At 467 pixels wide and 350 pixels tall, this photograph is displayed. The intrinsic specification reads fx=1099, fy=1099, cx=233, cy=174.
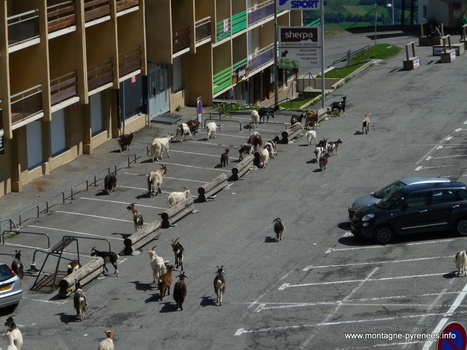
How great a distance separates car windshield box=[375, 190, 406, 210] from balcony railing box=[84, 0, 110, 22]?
17534 mm

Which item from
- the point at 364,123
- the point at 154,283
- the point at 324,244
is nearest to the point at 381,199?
the point at 324,244

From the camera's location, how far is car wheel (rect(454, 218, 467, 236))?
124 feet

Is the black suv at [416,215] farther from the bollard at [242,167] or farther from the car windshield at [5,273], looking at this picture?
the car windshield at [5,273]

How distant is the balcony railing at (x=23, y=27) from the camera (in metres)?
43.3

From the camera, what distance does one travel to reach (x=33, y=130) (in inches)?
1854

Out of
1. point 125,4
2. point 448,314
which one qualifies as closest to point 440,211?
point 448,314

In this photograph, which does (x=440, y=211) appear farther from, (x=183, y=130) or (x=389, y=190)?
(x=183, y=130)

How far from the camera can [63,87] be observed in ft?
158

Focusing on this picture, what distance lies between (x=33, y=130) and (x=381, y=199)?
16.1m

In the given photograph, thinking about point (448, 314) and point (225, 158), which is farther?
point (225, 158)

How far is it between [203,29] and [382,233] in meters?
27.2

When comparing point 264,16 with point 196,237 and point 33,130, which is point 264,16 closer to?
point 33,130

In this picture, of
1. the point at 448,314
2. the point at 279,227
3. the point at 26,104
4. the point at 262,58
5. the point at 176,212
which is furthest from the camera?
the point at 262,58

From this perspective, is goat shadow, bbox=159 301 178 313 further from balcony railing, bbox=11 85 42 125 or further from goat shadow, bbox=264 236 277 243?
balcony railing, bbox=11 85 42 125
